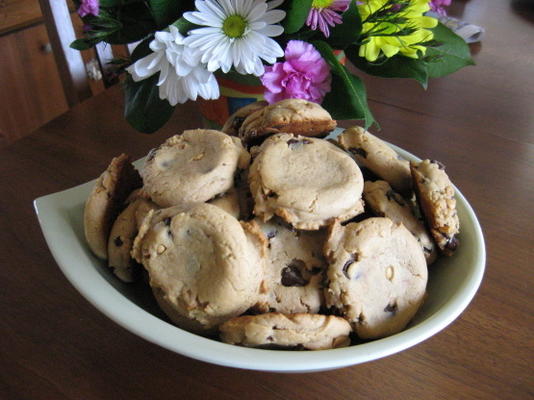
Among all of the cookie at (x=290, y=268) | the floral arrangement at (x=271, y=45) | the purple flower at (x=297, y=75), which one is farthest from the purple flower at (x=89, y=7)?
the cookie at (x=290, y=268)

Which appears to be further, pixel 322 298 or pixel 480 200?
pixel 480 200

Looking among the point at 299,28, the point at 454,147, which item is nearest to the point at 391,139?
the point at 454,147

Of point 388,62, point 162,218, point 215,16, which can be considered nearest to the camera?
point 162,218

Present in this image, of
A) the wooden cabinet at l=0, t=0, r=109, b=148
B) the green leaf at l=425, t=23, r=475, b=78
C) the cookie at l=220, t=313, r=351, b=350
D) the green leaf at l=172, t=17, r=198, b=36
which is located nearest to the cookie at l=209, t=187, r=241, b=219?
the cookie at l=220, t=313, r=351, b=350

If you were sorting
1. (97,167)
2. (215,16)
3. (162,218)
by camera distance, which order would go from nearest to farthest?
(162,218) → (215,16) → (97,167)

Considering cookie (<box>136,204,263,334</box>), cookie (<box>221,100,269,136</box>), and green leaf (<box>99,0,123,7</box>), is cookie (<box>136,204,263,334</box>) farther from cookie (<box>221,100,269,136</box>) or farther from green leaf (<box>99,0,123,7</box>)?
green leaf (<box>99,0,123,7</box>)

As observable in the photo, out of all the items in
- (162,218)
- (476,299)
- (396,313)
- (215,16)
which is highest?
(215,16)

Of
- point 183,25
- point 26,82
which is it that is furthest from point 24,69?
point 183,25

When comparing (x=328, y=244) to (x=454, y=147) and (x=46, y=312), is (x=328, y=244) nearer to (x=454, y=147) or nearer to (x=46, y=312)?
(x=46, y=312)
